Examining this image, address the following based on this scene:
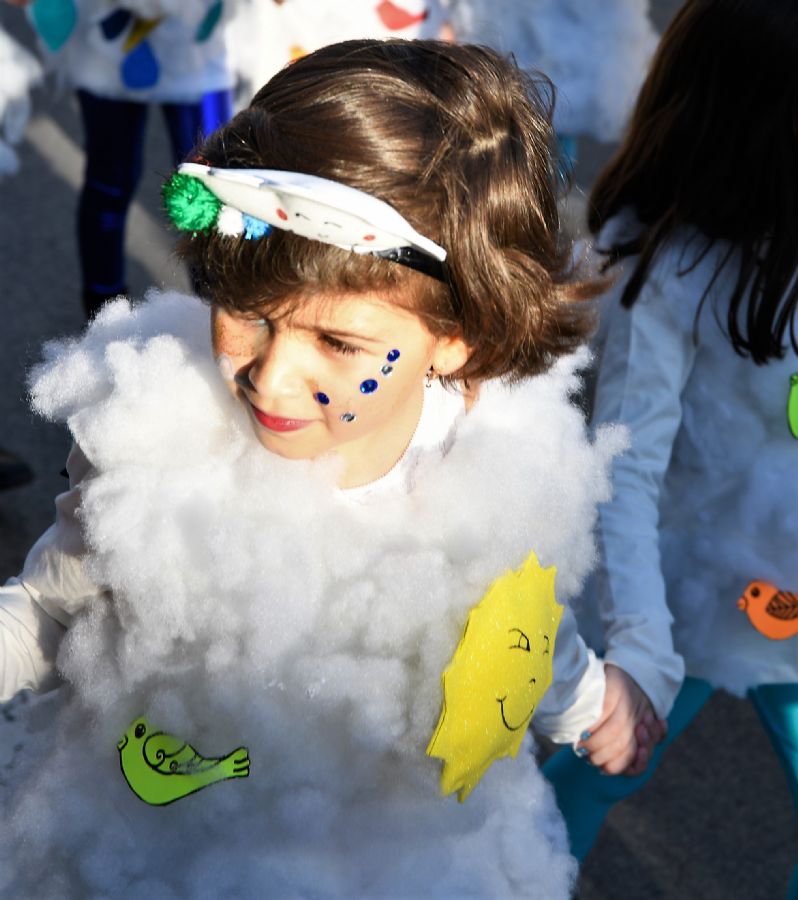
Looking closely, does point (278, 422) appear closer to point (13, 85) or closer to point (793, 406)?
point (793, 406)

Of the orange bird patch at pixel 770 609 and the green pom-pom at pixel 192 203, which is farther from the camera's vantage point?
the orange bird patch at pixel 770 609

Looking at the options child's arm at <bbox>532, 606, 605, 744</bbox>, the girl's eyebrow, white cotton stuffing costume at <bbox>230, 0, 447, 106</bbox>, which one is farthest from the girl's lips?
white cotton stuffing costume at <bbox>230, 0, 447, 106</bbox>

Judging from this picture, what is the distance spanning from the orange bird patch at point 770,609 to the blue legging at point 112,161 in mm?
1925

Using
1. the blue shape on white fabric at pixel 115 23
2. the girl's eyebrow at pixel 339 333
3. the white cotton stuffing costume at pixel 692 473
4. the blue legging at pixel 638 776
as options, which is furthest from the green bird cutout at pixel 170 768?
the blue shape on white fabric at pixel 115 23

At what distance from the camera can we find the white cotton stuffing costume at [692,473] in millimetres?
1879

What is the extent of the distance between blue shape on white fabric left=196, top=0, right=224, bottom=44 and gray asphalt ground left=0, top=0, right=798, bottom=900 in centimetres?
73

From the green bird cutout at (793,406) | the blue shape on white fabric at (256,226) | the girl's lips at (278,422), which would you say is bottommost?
the green bird cutout at (793,406)

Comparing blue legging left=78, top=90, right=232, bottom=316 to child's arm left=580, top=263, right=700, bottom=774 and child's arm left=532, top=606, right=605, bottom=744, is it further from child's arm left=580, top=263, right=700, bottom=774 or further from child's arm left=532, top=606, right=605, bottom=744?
child's arm left=532, top=606, right=605, bottom=744

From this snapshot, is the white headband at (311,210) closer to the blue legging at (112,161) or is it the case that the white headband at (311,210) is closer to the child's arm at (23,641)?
the child's arm at (23,641)

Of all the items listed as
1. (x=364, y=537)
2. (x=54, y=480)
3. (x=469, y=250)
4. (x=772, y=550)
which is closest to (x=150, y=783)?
(x=364, y=537)

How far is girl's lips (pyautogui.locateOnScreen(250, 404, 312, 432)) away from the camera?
1327mm

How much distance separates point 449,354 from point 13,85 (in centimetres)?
224

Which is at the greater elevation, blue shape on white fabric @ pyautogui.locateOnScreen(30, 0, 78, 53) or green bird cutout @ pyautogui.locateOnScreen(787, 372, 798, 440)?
green bird cutout @ pyautogui.locateOnScreen(787, 372, 798, 440)

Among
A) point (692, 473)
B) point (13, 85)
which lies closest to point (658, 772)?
point (692, 473)
